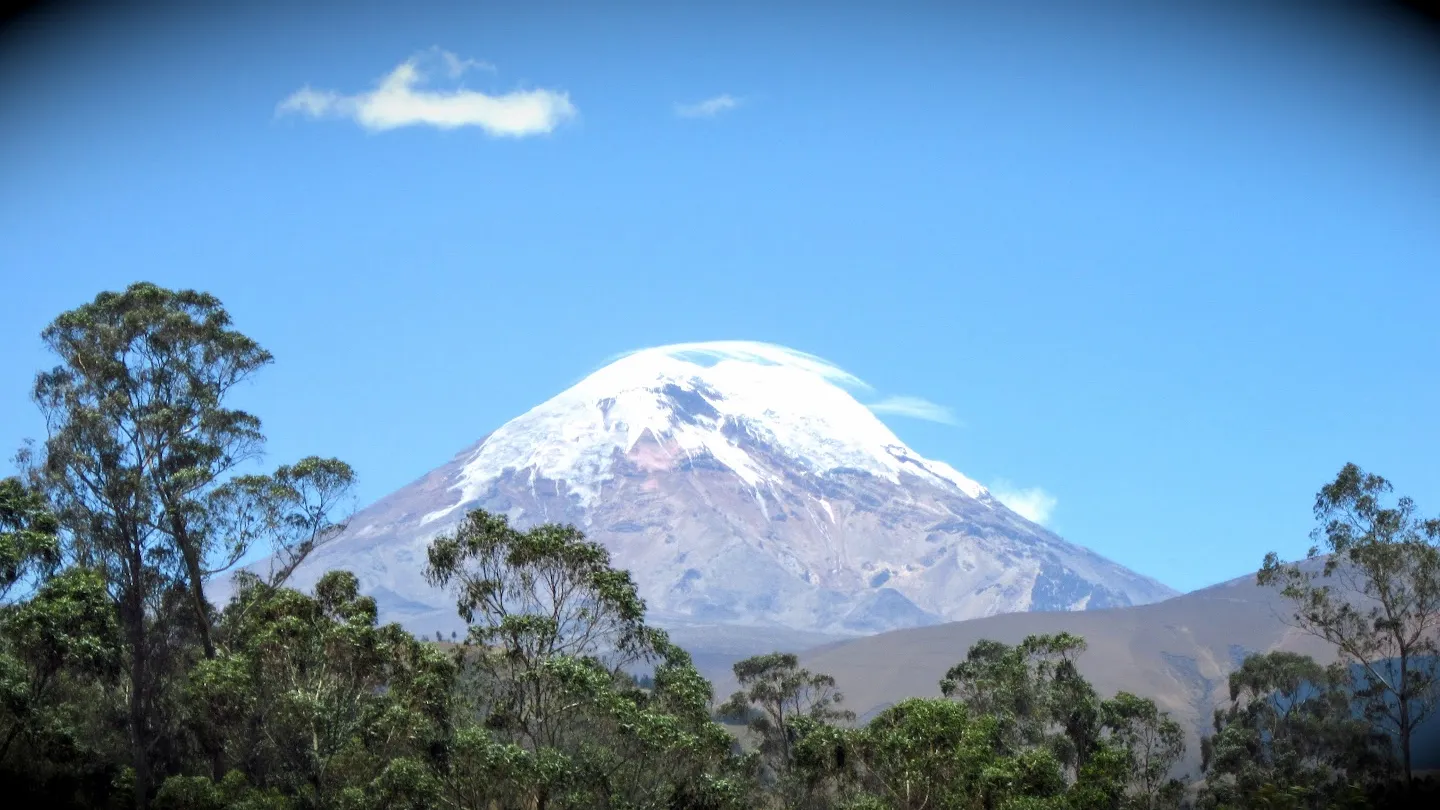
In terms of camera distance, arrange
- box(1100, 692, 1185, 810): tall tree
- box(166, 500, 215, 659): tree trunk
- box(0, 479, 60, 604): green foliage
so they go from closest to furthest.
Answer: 1. box(0, 479, 60, 604): green foliage
2. box(166, 500, 215, 659): tree trunk
3. box(1100, 692, 1185, 810): tall tree

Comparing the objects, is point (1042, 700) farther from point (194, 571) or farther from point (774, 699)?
point (194, 571)

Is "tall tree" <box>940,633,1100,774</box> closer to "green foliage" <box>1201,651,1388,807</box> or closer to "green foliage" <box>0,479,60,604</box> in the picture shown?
"green foliage" <box>1201,651,1388,807</box>

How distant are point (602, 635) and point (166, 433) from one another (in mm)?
20358

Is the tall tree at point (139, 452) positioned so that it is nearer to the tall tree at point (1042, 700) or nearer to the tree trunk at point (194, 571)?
the tree trunk at point (194, 571)

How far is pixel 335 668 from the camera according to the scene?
47969mm

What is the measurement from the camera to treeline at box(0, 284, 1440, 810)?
145 ft

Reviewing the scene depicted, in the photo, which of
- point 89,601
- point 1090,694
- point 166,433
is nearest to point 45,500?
point 166,433

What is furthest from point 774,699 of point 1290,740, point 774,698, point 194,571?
point 194,571

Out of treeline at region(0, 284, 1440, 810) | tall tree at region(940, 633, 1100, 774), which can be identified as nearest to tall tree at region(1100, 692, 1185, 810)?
tall tree at region(940, 633, 1100, 774)

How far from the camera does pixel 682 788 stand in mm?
45125

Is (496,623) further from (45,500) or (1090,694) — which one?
(1090,694)

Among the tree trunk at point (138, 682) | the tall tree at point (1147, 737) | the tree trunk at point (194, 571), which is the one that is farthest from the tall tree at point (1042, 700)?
the tree trunk at point (138, 682)

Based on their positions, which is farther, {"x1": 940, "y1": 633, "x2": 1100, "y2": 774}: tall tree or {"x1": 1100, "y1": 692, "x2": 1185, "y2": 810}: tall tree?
{"x1": 1100, "y1": 692, "x2": 1185, "y2": 810}: tall tree

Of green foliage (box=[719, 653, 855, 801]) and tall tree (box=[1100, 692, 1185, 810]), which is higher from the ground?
green foliage (box=[719, 653, 855, 801])
